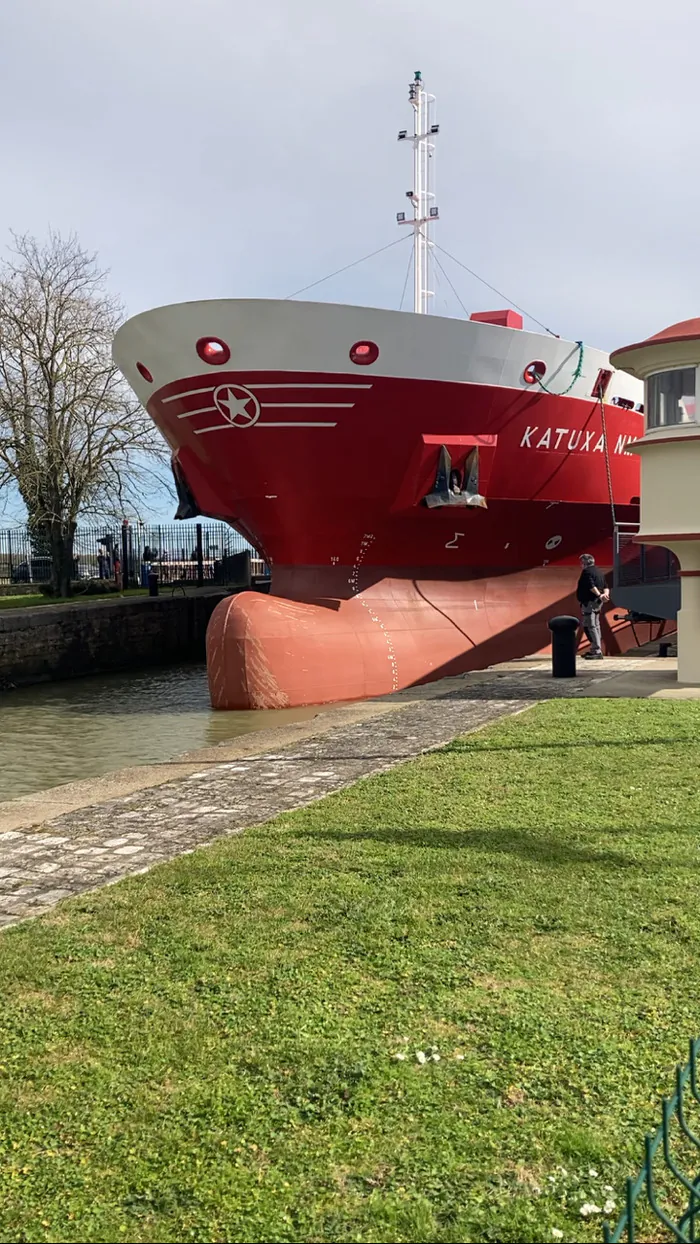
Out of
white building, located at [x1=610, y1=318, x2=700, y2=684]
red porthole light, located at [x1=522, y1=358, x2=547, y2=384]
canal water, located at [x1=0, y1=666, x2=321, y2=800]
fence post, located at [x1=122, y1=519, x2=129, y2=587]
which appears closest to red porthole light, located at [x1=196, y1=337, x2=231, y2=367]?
red porthole light, located at [x1=522, y1=358, x2=547, y2=384]

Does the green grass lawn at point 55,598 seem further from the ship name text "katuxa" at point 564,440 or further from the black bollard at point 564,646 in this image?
the black bollard at point 564,646

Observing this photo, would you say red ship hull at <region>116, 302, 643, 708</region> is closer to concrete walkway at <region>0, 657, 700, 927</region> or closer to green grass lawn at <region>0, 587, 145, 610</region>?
concrete walkway at <region>0, 657, 700, 927</region>

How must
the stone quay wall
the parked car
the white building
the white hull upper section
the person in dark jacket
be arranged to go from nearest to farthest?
1. the white building
2. the white hull upper section
3. the person in dark jacket
4. the stone quay wall
5. the parked car

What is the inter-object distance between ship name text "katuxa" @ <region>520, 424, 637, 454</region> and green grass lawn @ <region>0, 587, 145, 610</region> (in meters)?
11.9

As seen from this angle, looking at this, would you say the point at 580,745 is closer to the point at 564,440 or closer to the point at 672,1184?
the point at 672,1184

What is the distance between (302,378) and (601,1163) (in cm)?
1231

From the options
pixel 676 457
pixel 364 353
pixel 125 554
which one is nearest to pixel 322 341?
pixel 364 353

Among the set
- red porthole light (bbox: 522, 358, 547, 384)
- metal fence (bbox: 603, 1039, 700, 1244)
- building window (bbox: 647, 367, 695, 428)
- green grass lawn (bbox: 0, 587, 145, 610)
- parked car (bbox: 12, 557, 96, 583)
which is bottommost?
metal fence (bbox: 603, 1039, 700, 1244)

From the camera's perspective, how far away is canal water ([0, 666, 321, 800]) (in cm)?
1083

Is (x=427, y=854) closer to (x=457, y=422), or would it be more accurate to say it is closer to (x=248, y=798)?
(x=248, y=798)

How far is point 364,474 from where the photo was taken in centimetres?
1438

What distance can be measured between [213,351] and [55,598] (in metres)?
14.2

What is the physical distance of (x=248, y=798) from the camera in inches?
272

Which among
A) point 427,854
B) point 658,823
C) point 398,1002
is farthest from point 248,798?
point 398,1002
